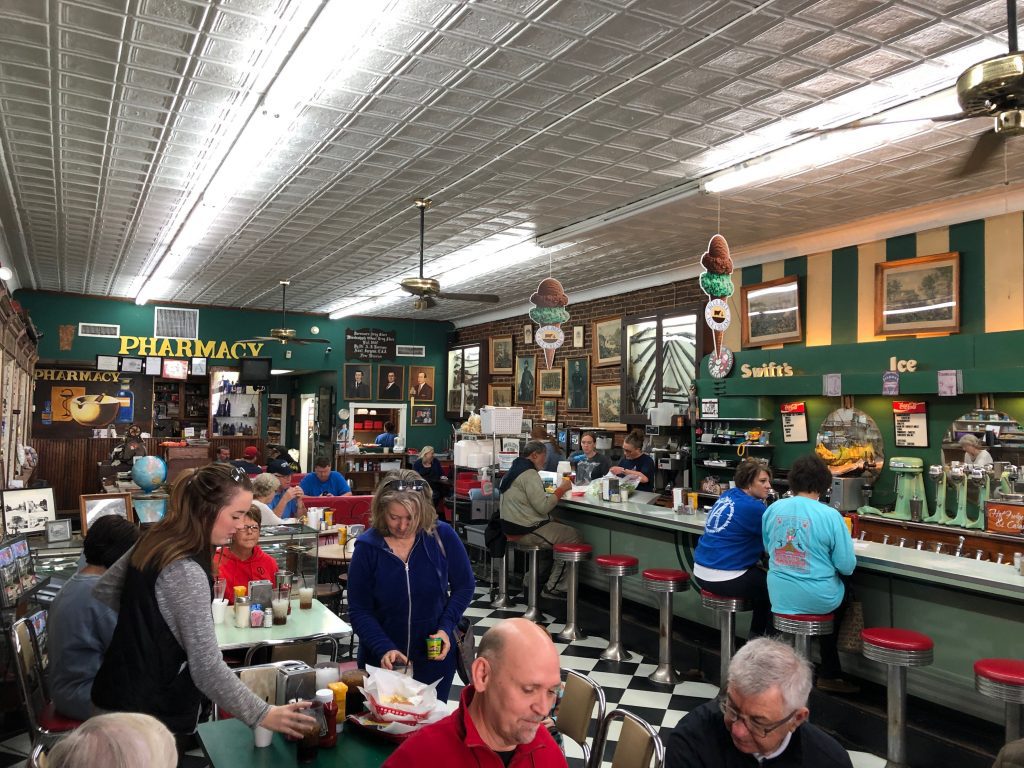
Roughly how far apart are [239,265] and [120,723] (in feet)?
Answer: 32.2

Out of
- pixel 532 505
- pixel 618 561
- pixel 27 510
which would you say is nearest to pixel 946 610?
pixel 618 561

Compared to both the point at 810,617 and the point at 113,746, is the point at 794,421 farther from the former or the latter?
the point at 113,746

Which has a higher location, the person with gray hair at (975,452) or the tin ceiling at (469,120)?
the tin ceiling at (469,120)

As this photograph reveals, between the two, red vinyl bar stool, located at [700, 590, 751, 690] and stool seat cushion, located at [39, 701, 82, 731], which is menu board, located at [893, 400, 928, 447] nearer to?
red vinyl bar stool, located at [700, 590, 751, 690]

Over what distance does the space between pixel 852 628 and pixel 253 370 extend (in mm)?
12396

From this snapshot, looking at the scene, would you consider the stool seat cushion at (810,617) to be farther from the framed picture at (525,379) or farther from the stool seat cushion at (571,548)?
the framed picture at (525,379)

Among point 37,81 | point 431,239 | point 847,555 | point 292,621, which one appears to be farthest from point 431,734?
point 431,239

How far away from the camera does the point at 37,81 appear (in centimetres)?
481

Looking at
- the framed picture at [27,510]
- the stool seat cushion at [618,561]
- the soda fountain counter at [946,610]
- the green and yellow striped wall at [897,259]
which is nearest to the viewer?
the soda fountain counter at [946,610]

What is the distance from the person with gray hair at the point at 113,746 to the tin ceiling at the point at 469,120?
348 cm

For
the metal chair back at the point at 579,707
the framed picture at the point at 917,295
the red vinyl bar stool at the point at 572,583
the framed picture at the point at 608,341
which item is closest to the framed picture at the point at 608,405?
the framed picture at the point at 608,341

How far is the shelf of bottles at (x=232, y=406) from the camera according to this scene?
15.8 meters

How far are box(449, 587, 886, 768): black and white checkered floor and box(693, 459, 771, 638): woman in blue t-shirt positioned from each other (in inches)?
30.0

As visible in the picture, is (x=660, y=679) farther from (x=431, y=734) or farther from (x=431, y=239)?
(x=431, y=239)
